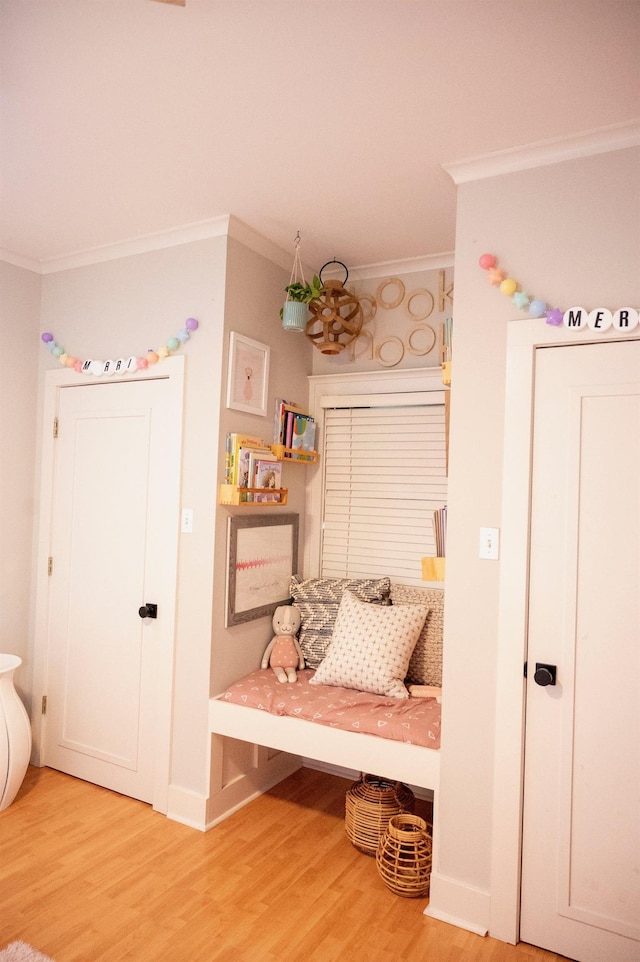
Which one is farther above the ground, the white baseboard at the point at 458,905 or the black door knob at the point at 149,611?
the black door knob at the point at 149,611

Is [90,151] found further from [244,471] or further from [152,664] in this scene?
[152,664]

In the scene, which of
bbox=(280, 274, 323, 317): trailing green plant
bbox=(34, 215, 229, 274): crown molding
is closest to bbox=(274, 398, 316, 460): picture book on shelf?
bbox=(280, 274, 323, 317): trailing green plant

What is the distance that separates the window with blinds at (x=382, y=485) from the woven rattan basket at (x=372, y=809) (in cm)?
97

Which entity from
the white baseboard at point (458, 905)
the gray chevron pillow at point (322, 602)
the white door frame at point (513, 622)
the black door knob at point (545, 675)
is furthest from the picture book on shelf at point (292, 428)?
the white baseboard at point (458, 905)

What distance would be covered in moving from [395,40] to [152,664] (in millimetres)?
2573

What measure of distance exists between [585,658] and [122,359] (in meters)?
2.40

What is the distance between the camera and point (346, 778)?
324cm

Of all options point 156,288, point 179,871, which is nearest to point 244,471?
point 156,288

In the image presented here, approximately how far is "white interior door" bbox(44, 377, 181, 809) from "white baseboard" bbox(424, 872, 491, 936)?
50.1 inches

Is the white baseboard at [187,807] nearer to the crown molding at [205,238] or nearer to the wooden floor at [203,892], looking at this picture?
the wooden floor at [203,892]

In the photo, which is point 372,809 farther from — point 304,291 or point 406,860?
point 304,291

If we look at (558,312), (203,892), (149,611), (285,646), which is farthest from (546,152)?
(203,892)

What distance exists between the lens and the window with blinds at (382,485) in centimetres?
308

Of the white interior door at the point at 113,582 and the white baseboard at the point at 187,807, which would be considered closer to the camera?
the white baseboard at the point at 187,807
